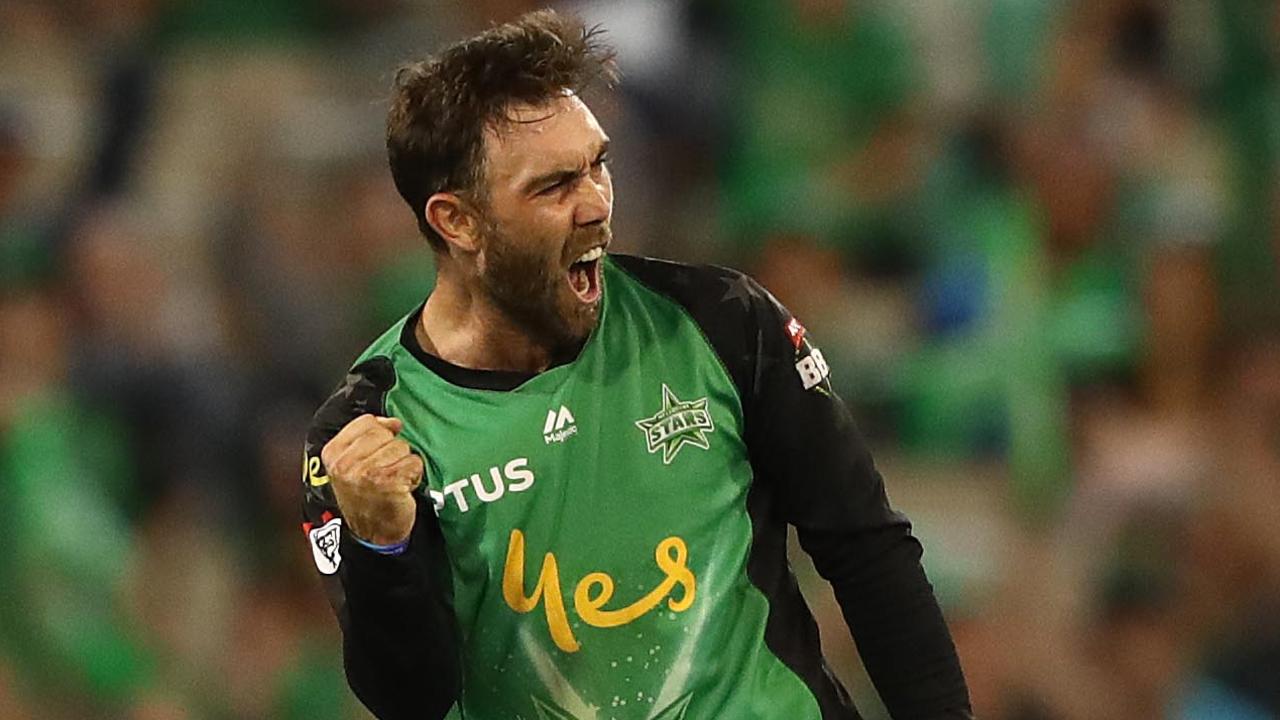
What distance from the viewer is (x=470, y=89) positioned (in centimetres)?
288

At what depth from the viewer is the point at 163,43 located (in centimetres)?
690

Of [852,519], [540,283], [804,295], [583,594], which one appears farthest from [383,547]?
[804,295]

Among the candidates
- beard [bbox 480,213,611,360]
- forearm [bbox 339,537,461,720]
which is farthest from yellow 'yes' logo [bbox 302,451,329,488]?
beard [bbox 480,213,611,360]

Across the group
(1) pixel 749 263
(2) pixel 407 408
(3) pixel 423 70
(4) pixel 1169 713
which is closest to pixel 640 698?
(2) pixel 407 408

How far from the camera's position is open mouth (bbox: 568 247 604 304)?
291cm

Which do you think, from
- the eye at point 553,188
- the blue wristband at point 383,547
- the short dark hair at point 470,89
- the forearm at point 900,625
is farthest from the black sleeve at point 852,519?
the blue wristband at point 383,547

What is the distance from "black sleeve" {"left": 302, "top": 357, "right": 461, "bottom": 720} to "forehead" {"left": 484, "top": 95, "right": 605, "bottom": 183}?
0.36 meters

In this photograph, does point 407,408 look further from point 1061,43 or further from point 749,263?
point 1061,43

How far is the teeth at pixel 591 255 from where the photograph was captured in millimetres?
2904

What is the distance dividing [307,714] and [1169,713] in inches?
95.7

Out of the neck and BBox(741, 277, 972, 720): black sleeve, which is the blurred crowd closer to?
BBox(741, 277, 972, 720): black sleeve

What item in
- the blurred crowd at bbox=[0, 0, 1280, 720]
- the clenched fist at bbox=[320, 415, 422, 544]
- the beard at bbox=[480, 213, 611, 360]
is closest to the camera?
the clenched fist at bbox=[320, 415, 422, 544]

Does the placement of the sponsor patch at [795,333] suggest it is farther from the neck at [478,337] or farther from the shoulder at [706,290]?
the neck at [478,337]

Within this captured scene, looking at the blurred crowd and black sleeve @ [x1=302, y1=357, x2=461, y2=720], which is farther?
the blurred crowd
